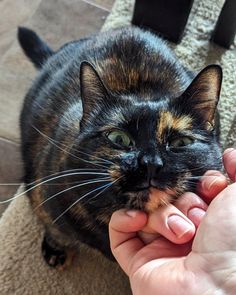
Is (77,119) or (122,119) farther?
(77,119)

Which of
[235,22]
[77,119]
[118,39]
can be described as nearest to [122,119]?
[77,119]

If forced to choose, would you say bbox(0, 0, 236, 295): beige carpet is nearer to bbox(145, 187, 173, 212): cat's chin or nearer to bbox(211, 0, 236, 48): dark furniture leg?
bbox(211, 0, 236, 48): dark furniture leg

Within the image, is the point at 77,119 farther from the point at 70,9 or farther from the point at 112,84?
the point at 70,9

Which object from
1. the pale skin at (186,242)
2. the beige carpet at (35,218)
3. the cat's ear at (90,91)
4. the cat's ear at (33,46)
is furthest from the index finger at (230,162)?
the cat's ear at (33,46)

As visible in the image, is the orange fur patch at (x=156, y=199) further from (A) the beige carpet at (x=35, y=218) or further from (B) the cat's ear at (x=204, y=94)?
(A) the beige carpet at (x=35, y=218)

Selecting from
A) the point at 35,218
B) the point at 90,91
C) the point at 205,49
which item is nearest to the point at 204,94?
the point at 90,91

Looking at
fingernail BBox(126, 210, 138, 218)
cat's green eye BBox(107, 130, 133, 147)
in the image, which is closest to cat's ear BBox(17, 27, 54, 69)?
cat's green eye BBox(107, 130, 133, 147)
